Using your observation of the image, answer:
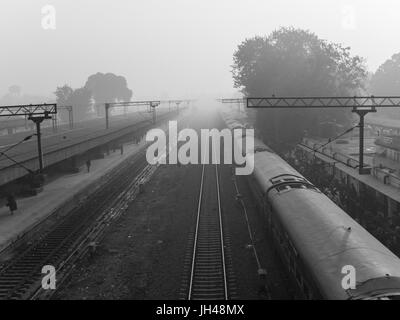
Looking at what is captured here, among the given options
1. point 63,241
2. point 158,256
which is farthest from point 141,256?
point 63,241

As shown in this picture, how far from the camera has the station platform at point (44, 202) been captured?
2316 cm

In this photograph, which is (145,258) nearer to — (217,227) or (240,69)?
(217,227)

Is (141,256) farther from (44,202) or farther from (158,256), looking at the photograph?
(44,202)

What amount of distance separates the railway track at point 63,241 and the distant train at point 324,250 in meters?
9.35

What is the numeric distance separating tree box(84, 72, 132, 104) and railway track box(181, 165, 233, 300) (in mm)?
137116

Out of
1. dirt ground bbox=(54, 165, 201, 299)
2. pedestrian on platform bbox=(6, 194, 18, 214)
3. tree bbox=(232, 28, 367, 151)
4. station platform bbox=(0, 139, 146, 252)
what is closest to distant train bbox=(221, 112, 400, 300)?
dirt ground bbox=(54, 165, 201, 299)

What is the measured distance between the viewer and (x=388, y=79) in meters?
93.9

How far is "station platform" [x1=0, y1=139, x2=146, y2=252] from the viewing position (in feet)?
76.0

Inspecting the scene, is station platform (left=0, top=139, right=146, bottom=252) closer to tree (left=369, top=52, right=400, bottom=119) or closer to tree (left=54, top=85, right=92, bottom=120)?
tree (left=369, top=52, right=400, bottom=119)

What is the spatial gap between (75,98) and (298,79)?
3158 inches

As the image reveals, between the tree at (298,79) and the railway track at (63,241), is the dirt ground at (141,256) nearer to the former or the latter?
the railway track at (63,241)

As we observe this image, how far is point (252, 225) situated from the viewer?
72.2ft

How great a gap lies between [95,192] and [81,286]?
56.0 ft
